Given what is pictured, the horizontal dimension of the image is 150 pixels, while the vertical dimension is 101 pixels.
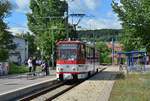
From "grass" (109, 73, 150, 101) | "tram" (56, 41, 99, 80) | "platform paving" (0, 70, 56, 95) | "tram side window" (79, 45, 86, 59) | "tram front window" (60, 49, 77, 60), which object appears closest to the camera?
"grass" (109, 73, 150, 101)

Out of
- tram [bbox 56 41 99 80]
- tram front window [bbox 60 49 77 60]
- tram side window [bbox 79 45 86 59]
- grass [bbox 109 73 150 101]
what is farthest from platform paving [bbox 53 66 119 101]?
tram side window [bbox 79 45 86 59]

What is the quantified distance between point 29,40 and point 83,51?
127 meters

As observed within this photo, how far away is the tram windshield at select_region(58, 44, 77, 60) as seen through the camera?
39.9 m

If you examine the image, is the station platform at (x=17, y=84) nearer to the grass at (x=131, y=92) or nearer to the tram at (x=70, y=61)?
the tram at (x=70, y=61)

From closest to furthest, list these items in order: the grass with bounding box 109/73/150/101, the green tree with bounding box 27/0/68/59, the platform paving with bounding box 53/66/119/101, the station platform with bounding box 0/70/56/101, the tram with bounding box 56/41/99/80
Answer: the grass with bounding box 109/73/150/101 < the platform paving with bounding box 53/66/119/101 < the station platform with bounding box 0/70/56/101 < the tram with bounding box 56/41/99/80 < the green tree with bounding box 27/0/68/59

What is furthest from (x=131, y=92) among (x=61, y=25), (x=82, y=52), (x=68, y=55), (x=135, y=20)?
(x=61, y=25)

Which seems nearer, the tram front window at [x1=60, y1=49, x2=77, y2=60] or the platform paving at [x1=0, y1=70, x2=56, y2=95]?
the platform paving at [x1=0, y1=70, x2=56, y2=95]

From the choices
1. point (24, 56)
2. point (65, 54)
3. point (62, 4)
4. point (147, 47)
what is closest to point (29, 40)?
point (24, 56)

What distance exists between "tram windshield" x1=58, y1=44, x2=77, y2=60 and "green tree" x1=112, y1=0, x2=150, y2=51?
1308cm

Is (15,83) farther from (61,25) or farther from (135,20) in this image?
(61,25)

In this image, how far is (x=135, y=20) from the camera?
24.7 metres

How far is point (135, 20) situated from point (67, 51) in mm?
15964

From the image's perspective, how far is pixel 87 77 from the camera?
1805 inches

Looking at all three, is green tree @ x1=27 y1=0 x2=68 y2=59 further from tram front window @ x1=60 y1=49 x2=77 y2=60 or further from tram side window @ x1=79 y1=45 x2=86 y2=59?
tram front window @ x1=60 y1=49 x2=77 y2=60
